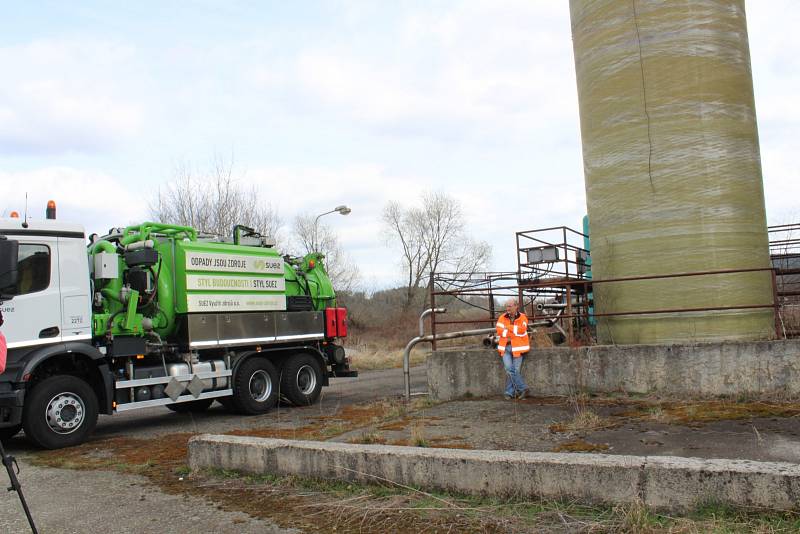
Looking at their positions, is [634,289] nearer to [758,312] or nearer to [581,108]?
[758,312]

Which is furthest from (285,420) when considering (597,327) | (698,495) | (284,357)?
(698,495)

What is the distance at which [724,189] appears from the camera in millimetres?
9727

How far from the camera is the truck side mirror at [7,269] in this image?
4.92 meters

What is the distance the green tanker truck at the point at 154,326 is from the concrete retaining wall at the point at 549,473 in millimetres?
4232

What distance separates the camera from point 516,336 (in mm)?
9812

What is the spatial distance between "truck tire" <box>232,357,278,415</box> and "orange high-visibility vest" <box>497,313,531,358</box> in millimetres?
4499

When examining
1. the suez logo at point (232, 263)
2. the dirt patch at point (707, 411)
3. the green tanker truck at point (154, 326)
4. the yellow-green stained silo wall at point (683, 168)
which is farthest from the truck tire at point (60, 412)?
the yellow-green stained silo wall at point (683, 168)

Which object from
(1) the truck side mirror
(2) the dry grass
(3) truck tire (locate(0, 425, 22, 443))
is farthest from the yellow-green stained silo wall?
(3) truck tire (locate(0, 425, 22, 443))

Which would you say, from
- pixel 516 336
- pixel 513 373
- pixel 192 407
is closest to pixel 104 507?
pixel 513 373

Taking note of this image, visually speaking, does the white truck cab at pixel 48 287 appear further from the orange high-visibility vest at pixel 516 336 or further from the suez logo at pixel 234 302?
the orange high-visibility vest at pixel 516 336

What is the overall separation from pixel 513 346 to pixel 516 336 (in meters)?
0.15

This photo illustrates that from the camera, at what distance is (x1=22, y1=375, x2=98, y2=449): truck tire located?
29.2ft

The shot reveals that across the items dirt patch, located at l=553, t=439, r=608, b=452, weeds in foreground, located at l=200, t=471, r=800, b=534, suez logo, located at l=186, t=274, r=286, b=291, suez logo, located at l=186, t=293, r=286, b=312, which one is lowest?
weeds in foreground, located at l=200, t=471, r=800, b=534

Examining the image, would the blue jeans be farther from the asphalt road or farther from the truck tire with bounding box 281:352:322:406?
the asphalt road
